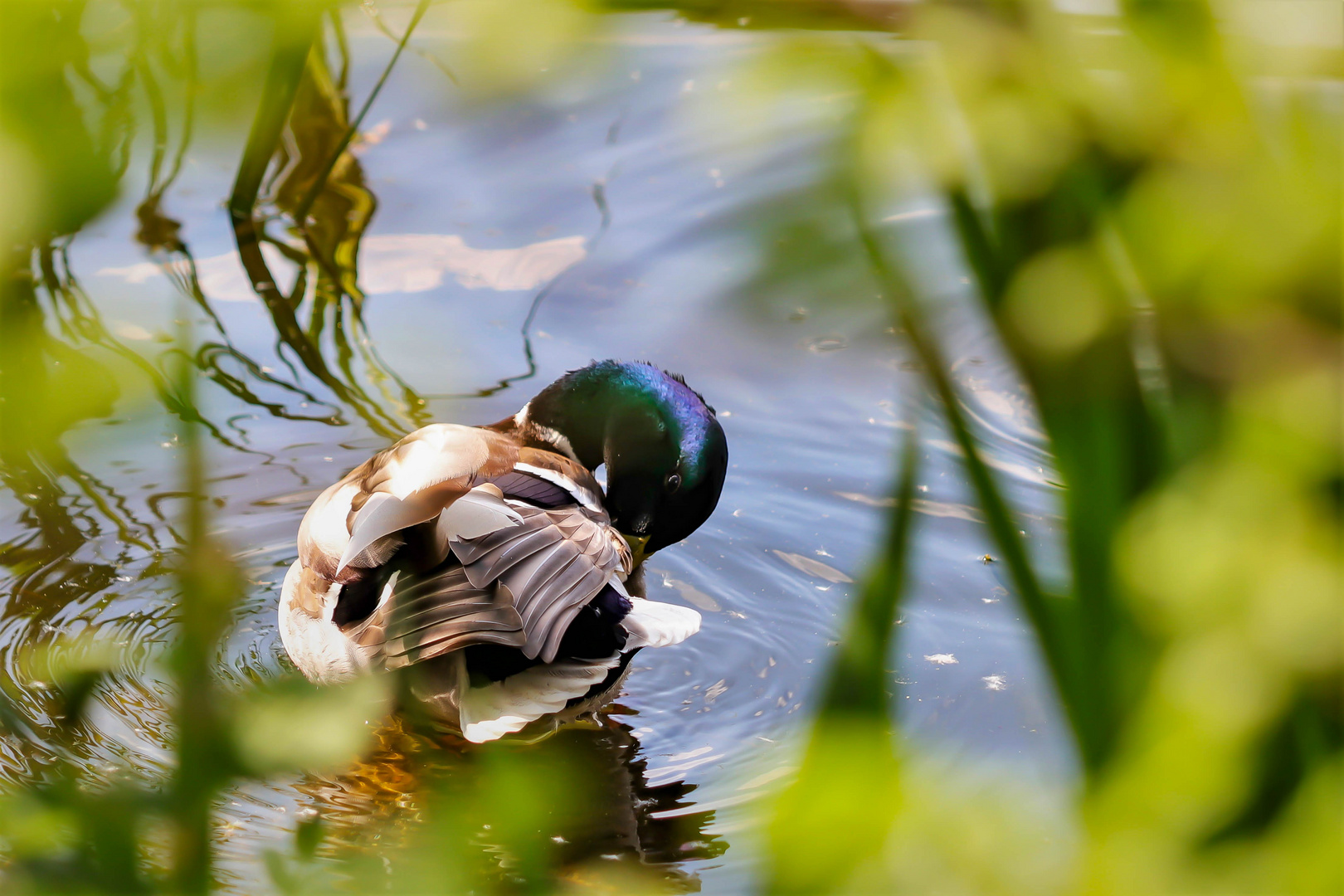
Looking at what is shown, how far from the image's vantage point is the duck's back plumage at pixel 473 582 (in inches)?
80.3

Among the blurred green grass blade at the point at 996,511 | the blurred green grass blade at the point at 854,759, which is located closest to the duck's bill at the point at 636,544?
the blurred green grass blade at the point at 996,511

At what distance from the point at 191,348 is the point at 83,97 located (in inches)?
5.0

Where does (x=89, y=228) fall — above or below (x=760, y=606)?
above

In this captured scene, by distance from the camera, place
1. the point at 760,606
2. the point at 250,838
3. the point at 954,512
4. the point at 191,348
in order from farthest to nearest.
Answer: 1. the point at 954,512
2. the point at 760,606
3. the point at 250,838
4. the point at 191,348

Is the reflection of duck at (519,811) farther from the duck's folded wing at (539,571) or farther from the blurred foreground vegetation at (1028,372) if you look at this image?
the duck's folded wing at (539,571)

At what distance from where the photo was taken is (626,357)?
13.5ft

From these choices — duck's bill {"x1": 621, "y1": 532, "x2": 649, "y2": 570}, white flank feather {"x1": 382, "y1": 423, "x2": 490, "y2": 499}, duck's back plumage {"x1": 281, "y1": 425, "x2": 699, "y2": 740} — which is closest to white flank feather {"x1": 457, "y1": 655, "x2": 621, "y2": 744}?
duck's back plumage {"x1": 281, "y1": 425, "x2": 699, "y2": 740}

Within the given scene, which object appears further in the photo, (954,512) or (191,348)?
(954,512)

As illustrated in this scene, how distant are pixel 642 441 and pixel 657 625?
0.84 metres

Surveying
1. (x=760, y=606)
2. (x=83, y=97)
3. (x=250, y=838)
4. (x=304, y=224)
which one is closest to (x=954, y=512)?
(x=760, y=606)

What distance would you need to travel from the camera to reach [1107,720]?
0.53 meters

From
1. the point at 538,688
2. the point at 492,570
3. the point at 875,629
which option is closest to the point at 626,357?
the point at 538,688

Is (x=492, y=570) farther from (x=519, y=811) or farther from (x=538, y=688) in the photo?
(x=519, y=811)

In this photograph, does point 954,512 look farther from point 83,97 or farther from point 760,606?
point 83,97
